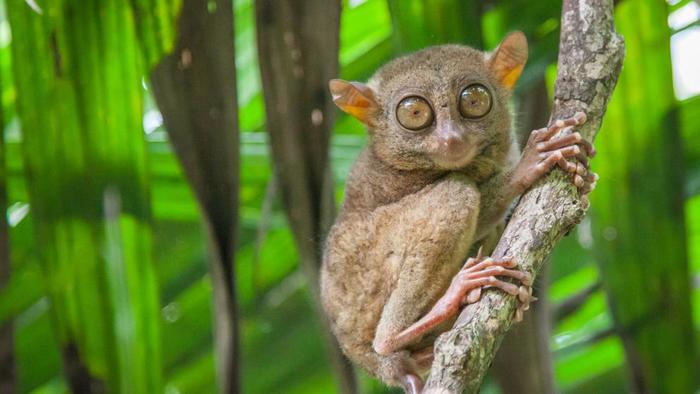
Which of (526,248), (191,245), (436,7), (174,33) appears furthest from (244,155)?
(526,248)

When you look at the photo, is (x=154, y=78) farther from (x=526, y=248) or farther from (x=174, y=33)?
(x=526, y=248)

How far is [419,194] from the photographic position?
3.11 metres

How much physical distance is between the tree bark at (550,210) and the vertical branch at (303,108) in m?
0.72

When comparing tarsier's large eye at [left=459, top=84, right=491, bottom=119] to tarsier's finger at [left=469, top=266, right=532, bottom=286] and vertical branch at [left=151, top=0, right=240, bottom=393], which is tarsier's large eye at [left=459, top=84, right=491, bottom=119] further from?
tarsier's finger at [left=469, top=266, right=532, bottom=286]

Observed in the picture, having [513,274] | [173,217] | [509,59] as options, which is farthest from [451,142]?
[173,217]

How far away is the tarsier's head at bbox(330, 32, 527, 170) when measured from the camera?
3002mm

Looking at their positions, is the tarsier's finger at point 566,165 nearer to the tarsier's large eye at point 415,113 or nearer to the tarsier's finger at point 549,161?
the tarsier's finger at point 549,161

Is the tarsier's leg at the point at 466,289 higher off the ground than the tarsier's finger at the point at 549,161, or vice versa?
the tarsier's finger at the point at 549,161

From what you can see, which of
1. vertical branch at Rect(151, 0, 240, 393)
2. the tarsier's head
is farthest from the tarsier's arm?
vertical branch at Rect(151, 0, 240, 393)

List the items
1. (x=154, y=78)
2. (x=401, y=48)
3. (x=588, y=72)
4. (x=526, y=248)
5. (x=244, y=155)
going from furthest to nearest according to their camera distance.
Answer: (x=244, y=155)
(x=401, y=48)
(x=154, y=78)
(x=588, y=72)
(x=526, y=248)

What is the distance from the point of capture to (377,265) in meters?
3.02

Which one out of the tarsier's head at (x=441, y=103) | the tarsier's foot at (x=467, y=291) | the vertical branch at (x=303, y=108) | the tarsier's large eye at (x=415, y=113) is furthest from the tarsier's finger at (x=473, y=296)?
the tarsier's large eye at (x=415, y=113)

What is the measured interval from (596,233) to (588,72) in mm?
655

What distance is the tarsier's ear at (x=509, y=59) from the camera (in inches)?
119
